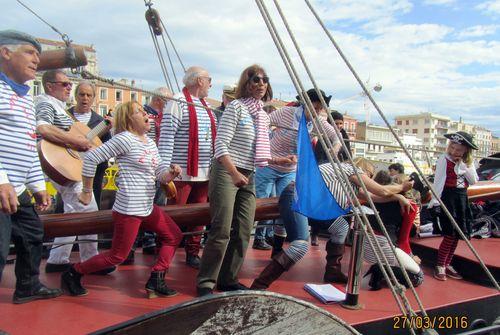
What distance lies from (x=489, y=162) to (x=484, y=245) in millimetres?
4567

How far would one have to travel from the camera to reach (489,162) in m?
8.40

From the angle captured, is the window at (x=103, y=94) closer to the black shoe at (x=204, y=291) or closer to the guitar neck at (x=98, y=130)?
the guitar neck at (x=98, y=130)

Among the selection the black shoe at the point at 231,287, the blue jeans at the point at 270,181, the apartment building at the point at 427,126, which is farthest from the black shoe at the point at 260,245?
the apartment building at the point at 427,126

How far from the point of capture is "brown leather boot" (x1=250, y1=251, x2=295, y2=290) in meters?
2.90

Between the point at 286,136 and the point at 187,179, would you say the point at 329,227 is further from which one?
the point at 187,179

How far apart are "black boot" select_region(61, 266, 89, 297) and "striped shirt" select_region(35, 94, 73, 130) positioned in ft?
3.47

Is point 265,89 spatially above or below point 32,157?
above

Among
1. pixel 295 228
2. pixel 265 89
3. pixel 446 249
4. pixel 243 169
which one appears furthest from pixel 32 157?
pixel 446 249

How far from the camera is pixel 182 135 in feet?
11.0

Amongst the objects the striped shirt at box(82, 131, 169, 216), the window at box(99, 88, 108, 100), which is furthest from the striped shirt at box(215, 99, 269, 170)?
the window at box(99, 88, 108, 100)

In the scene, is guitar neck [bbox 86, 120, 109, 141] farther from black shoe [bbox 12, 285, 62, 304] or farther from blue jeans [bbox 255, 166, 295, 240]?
blue jeans [bbox 255, 166, 295, 240]

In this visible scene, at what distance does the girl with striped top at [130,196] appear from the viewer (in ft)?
8.75

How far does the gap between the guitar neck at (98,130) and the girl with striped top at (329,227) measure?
63.4 inches

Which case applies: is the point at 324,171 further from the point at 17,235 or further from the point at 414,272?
the point at 17,235
